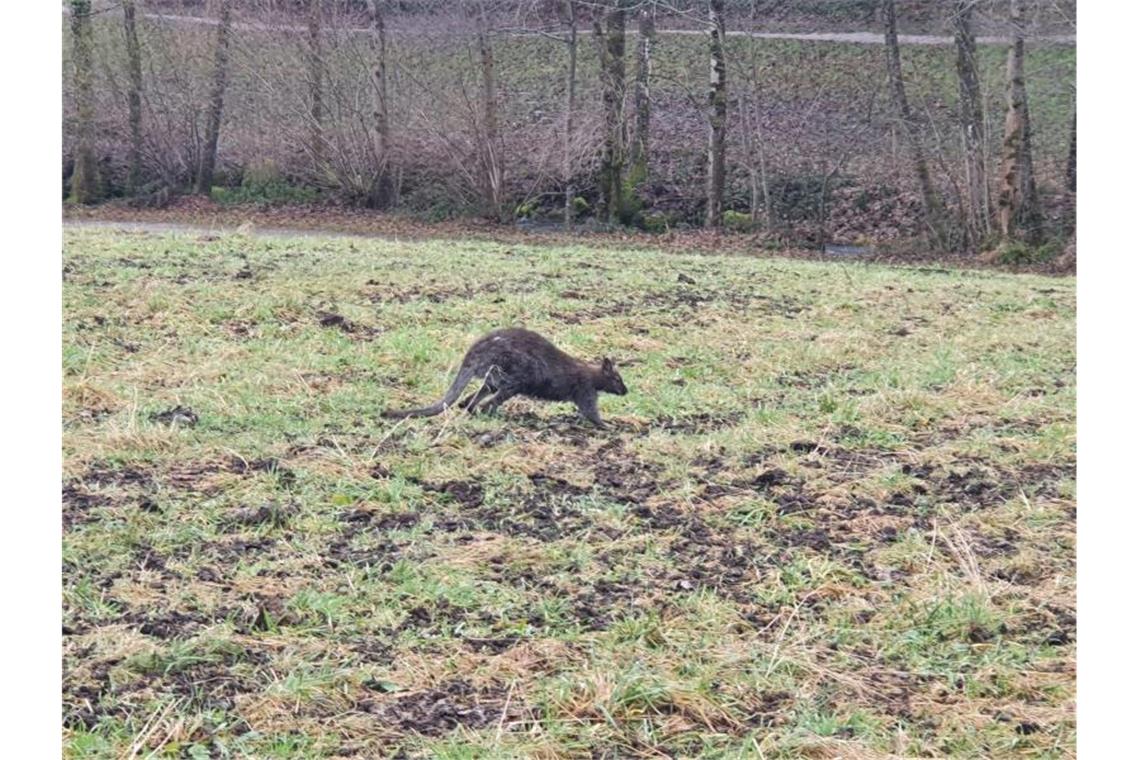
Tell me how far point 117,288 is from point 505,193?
13.2 metres

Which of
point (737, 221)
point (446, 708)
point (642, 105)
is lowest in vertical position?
point (446, 708)

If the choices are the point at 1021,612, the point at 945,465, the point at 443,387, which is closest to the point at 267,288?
the point at 443,387

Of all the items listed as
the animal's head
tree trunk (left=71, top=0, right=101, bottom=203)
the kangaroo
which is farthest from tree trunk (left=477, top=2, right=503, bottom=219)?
the kangaroo

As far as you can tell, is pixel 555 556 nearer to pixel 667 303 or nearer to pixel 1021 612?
pixel 1021 612

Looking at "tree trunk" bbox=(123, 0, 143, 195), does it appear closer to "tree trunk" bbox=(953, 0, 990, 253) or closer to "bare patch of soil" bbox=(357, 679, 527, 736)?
"tree trunk" bbox=(953, 0, 990, 253)

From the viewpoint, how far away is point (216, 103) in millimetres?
24812

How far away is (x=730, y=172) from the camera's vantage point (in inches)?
1013

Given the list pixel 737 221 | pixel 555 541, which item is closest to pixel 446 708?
pixel 555 541

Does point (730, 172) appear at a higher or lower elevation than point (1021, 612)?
higher

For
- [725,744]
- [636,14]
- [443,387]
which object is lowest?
[725,744]

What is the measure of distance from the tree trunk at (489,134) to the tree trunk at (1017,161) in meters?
8.00

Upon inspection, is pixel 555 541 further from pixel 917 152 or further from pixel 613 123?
pixel 613 123

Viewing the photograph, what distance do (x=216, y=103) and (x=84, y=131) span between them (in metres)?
2.40

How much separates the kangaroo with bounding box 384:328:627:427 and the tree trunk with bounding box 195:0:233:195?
59.5 ft
